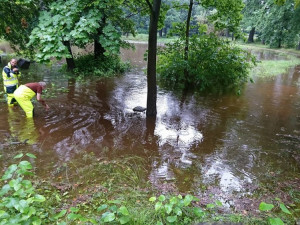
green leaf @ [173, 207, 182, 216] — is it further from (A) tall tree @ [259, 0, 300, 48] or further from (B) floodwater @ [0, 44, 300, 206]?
(A) tall tree @ [259, 0, 300, 48]

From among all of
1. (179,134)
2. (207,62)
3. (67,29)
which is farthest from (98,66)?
(179,134)

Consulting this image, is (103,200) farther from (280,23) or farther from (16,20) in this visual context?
(280,23)

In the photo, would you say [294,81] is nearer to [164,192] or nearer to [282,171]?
[282,171]

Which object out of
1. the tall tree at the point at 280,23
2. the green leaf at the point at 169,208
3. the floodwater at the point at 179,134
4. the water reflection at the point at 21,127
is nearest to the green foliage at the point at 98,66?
the floodwater at the point at 179,134

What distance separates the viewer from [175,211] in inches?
124

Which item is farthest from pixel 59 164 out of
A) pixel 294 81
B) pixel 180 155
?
pixel 294 81

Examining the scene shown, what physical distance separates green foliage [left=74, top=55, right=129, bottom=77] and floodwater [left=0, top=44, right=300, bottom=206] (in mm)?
2814

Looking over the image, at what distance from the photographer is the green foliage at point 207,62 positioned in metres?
11.3

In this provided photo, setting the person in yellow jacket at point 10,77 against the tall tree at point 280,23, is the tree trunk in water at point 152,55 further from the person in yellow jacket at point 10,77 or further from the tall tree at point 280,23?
the tall tree at point 280,23

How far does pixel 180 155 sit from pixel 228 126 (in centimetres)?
268

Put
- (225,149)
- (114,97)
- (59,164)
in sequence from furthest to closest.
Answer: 1. (114,97)
2. (225,149)
3. (59,164)

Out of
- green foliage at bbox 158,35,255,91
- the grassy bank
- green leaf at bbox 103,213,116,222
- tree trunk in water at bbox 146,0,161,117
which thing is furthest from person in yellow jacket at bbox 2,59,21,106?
green leaf at bbox 103,213,116,222

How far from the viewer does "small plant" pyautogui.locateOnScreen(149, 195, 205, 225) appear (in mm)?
3087

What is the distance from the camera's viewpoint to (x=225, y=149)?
6270 mm
